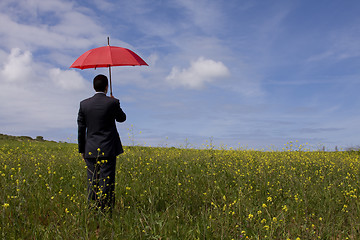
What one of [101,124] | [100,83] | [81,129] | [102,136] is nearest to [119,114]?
[101,124]

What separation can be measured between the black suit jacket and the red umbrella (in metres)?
1.13

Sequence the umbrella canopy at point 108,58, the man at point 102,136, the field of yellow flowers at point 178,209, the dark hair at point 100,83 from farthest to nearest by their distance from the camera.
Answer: the umbrella canopy at point 108,58 < the dark hair at point 100,83 < the man at point 102,136 < the field of yellow flowers at point 178,209

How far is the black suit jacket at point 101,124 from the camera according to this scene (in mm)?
4719

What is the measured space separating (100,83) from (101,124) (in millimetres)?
727

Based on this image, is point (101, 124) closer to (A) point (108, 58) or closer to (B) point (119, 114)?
(B) point (119, 114)

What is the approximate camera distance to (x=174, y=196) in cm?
558

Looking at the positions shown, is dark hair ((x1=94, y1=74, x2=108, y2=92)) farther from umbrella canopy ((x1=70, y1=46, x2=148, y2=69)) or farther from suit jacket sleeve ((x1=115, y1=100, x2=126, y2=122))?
umbrella canopy ((x1=70, y1=46, x2=148, y2=69))

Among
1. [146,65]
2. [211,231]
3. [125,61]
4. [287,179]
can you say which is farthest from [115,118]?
[287,179]

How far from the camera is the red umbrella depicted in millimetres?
5730

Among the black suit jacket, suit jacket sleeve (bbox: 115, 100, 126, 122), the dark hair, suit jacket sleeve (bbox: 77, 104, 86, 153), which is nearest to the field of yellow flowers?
the black suit jacket

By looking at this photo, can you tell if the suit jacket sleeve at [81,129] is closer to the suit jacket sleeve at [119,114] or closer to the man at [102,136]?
the man at [102,136]

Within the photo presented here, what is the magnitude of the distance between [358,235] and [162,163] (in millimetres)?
5577

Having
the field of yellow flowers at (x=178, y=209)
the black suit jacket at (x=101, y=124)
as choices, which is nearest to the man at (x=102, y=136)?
the black suit jacket at (x=101, y=124)

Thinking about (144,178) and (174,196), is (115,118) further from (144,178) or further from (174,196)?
(144,178)
